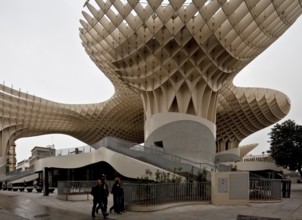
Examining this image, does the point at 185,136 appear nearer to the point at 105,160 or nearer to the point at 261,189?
the point at 105,160

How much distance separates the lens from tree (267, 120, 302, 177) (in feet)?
128

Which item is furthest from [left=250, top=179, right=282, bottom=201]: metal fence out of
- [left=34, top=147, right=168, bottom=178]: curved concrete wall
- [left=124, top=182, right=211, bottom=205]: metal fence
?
[left=34, top=147, right=168, bottom=178]: curved concrete wall

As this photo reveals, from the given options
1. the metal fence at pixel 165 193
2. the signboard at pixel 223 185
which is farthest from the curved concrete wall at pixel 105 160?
the signboard at pixel 223 185

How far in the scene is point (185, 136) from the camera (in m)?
39.5

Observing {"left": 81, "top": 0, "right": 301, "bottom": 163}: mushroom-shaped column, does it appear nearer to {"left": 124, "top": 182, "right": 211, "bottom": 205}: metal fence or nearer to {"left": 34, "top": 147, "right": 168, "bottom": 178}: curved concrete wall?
{"left": 34, "top": 147, "right": 168, "bottom": 178}: curved concrete wall

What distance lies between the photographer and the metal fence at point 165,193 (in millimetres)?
17719

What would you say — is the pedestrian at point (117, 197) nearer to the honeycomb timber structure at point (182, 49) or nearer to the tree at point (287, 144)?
the honeycomb timber structure at point (182, 49)

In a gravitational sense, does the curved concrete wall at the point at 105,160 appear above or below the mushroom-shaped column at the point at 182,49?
Answer: below

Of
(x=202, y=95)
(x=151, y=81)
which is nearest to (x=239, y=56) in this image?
(x=202, y=95)

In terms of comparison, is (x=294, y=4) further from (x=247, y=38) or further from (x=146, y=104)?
(x=146, y=104)

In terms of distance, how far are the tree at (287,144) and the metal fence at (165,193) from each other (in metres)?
21.4

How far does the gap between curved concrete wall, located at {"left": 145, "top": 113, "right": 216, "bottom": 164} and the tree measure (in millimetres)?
6841

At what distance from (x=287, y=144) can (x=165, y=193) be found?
82.5 ft

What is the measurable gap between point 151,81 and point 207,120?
7851mm
